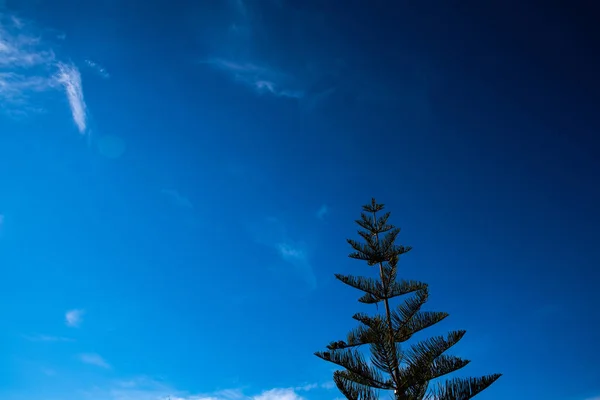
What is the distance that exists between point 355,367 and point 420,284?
285 cm

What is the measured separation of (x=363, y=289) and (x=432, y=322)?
191 centimetres

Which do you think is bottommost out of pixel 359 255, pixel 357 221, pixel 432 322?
pixel 432 322

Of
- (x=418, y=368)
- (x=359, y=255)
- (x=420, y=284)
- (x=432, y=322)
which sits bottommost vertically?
(x=418, y=368)

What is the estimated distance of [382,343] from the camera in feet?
26.1

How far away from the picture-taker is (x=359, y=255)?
1062 centimetres

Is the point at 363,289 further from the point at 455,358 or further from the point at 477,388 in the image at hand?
the point at 477,388

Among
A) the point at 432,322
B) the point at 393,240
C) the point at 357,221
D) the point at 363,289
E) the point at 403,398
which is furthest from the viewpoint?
the point at 357,221

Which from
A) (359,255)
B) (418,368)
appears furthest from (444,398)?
(359,255)

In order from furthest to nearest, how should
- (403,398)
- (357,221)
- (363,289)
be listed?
(357,221), (363,289), (403,398)

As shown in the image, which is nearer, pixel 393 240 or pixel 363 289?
pixel 363 289

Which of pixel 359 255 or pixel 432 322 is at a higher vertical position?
pixel 359 255

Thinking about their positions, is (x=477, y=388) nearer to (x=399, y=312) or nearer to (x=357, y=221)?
(x=399, y=312)

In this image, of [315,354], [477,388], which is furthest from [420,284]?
[315,354]

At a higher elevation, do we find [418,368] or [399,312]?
[399,312]
